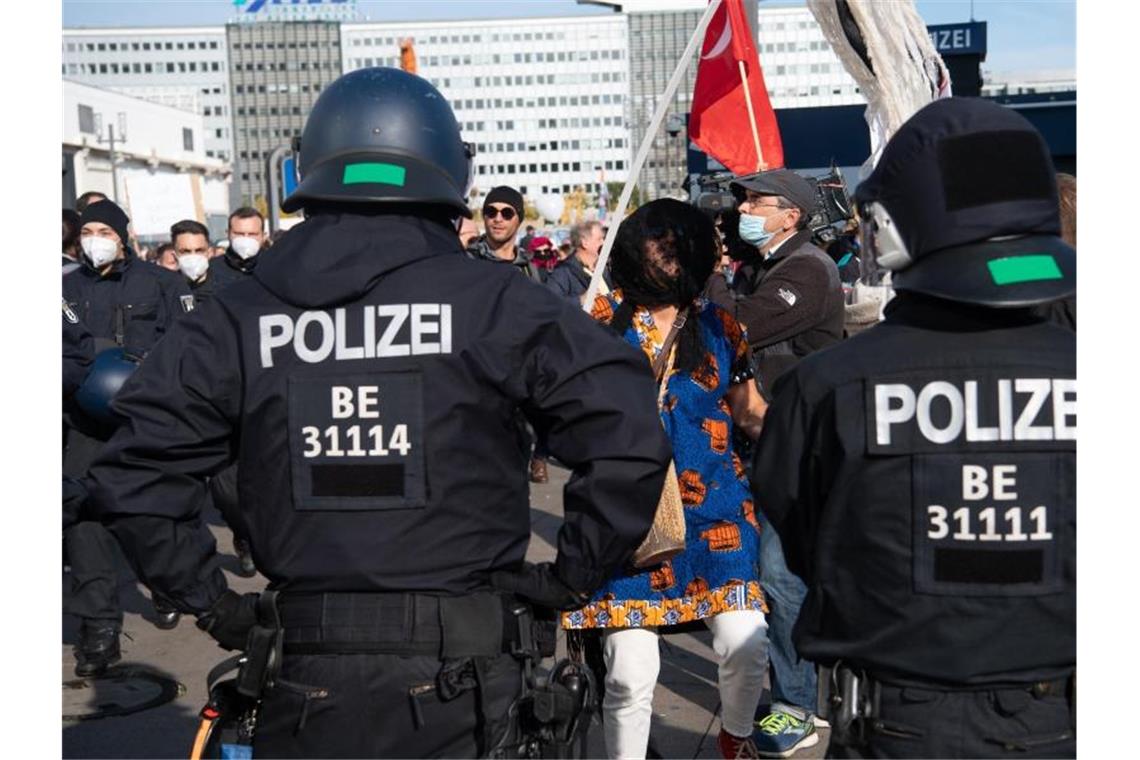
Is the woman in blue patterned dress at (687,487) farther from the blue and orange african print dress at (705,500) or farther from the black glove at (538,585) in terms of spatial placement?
the black glove at (538,585)

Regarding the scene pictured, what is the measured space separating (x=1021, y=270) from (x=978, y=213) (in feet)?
0.42

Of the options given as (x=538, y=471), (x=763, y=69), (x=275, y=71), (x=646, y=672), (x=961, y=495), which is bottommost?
(x=646, y=672)

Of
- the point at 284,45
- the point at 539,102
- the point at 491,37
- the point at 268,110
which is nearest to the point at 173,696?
the point at 491,37

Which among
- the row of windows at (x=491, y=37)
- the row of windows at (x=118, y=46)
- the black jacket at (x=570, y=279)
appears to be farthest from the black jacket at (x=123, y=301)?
the row of windows at (x=118, y=46)

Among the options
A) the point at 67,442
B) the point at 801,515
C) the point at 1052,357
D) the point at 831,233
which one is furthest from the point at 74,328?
the point at 1052,357

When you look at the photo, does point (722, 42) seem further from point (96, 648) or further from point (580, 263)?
point (580, 263)

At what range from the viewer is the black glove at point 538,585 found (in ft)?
9.68

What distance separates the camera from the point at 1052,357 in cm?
264

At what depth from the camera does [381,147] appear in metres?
3.04

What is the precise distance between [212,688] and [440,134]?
126cm

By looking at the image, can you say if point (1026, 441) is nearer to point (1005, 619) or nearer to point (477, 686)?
point (1005, 619)

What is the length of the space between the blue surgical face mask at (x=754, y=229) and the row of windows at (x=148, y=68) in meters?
138

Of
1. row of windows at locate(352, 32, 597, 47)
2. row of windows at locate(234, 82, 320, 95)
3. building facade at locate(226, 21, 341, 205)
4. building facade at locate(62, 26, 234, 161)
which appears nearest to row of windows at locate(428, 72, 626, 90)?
row of windows at locate(352, 32, 597, 47)

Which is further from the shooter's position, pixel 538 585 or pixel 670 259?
pixel 670 259
